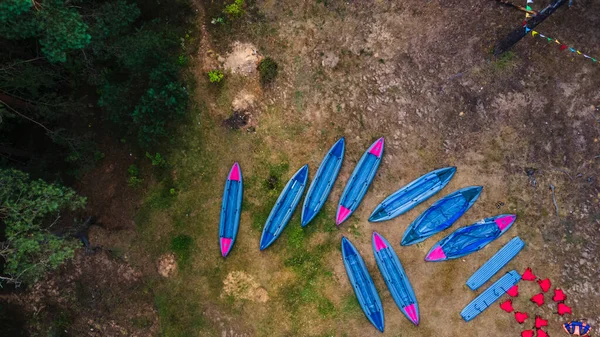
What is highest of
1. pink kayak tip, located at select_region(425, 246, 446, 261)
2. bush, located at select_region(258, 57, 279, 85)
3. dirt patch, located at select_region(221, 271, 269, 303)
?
bush, located at select_region(258, 57, 279, 85)

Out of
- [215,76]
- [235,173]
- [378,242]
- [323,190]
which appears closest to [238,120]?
[215,76]

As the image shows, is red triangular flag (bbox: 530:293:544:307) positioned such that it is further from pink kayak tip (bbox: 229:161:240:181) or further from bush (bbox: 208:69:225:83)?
bush (bbox: 208:69:225:83)

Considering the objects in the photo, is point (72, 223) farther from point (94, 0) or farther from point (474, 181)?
point (474, 181)

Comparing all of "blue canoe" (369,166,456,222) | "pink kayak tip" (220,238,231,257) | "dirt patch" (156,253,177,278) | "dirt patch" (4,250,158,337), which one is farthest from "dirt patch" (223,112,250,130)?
"dirt patch" (4,250,158,337)

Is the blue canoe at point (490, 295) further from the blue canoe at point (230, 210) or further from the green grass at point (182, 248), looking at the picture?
the green grass at point (182, 248)

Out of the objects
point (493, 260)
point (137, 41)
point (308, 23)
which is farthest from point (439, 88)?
point (137, 41)

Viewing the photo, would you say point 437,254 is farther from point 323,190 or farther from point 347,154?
point 347,154
